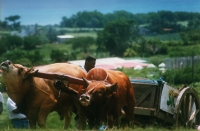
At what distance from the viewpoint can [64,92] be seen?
8.38 m

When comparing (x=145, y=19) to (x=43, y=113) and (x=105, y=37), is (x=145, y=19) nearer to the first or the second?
(x=105, y=37)

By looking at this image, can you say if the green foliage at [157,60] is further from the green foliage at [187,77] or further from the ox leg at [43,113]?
the ox leg at [43,113]

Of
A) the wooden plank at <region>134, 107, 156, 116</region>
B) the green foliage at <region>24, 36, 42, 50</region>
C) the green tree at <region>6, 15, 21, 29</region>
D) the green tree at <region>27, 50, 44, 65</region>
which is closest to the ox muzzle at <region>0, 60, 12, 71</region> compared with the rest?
the wooden plank at <region>134, 107, 156, 116</region>

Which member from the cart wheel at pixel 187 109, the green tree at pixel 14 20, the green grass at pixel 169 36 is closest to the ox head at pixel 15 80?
the cart wheel at pixel 187 109

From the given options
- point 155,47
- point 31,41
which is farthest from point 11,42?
point 155,47

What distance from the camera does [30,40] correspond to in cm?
6975

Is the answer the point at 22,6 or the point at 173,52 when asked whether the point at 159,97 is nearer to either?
the point at 173,52

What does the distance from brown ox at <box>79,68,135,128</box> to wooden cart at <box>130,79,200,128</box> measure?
1143mm

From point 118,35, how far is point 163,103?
57.2 m

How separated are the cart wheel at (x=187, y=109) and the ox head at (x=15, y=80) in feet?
10.5

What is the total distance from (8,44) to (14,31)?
13.2 feet

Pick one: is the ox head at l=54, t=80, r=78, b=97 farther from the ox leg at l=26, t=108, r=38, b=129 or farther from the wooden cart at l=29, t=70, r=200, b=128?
the wooden cart at l=29, t=70, r=200, b=128

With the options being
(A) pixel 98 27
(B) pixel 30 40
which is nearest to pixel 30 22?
(B) pixel 30 40

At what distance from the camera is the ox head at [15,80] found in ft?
26.1
